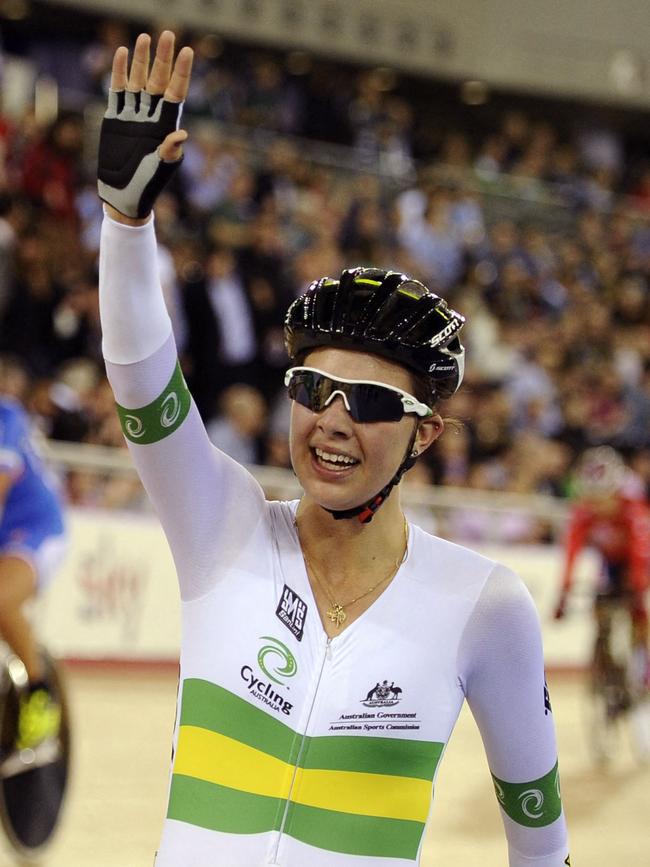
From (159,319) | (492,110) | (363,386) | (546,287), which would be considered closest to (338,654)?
(363,386)

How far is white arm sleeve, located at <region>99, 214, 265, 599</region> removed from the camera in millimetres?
2016

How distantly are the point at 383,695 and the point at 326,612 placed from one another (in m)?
0.17

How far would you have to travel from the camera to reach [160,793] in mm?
6844

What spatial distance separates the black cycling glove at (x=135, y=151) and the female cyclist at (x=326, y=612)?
0.02 meters

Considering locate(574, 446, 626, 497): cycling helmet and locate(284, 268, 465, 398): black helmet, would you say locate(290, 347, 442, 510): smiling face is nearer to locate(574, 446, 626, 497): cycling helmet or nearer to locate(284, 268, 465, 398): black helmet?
locate(284, 268, 465, 398): black helmet

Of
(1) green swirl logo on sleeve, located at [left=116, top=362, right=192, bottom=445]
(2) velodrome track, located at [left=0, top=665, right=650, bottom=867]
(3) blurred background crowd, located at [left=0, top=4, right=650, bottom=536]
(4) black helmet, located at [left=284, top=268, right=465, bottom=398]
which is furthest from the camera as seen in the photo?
(3) blurred background crowd, located at [left=0, top=4, right=650, bottom=536]

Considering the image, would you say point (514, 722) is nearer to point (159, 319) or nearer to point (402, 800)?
point (402, 800)

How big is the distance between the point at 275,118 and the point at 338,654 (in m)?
11.8

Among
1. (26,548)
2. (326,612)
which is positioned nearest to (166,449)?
(326,612)

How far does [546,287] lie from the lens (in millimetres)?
14375

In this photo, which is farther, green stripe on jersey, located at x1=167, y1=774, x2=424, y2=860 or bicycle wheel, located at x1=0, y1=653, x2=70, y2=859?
bicycle wheel, located at x1=0, y1=653, x2=70, y2=859

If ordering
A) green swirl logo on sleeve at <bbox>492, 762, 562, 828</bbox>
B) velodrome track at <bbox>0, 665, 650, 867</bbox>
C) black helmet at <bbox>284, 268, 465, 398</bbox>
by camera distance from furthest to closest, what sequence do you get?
velodrome track at <bbox>0, 665, 650, 867</bbox>
green swirl logo on sleeve at <bbox>492, 762, 562, 828</bbox>
black helmet at <bbox>284, 268, 465, 398</bbox>

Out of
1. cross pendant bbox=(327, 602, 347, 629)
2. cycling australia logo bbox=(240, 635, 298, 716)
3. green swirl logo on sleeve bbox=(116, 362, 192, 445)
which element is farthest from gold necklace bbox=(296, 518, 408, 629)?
green swirl logo on sleeve bbox=(116, 362, 192, 445)

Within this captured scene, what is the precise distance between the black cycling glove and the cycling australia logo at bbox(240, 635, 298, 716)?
0.71 m
